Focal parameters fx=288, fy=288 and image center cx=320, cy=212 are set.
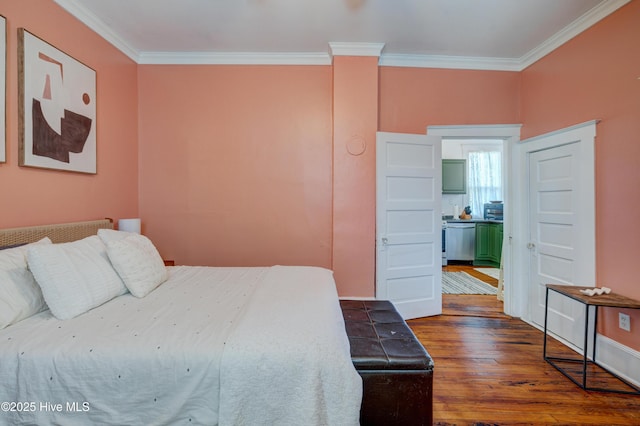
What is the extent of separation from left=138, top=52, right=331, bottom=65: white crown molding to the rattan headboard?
188 cm

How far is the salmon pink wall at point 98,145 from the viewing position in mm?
1922

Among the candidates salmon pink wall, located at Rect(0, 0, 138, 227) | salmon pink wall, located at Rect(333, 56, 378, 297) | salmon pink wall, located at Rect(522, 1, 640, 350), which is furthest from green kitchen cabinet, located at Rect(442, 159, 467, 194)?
salmon pink wall, located at Rect(0, 0, 138, 227)

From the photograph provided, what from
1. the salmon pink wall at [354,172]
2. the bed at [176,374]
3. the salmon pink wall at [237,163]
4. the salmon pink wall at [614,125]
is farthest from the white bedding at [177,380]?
the salmon pink wall at [614,125]

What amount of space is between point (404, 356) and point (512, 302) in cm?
264

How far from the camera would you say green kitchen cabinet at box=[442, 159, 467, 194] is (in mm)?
6379

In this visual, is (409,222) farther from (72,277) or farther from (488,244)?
(488,244)

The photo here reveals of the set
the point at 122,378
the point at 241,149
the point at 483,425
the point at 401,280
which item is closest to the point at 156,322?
the point at 122,378

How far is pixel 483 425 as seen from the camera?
1708mm

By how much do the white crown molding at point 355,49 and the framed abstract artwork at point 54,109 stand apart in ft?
7.52

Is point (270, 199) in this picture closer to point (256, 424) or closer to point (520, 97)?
point (256, 424)

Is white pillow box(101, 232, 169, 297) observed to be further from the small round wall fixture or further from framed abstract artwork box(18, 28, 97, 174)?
the small round wall fixture

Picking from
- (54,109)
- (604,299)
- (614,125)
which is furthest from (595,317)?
(54,109)

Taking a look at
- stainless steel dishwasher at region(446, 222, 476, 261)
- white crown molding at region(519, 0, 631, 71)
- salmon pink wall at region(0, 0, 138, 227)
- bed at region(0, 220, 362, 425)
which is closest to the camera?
bed at region(0, 220, 362, 425)

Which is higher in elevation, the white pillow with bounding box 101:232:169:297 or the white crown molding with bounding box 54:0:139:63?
the white crown molding with bounding box 54:0:139:63
